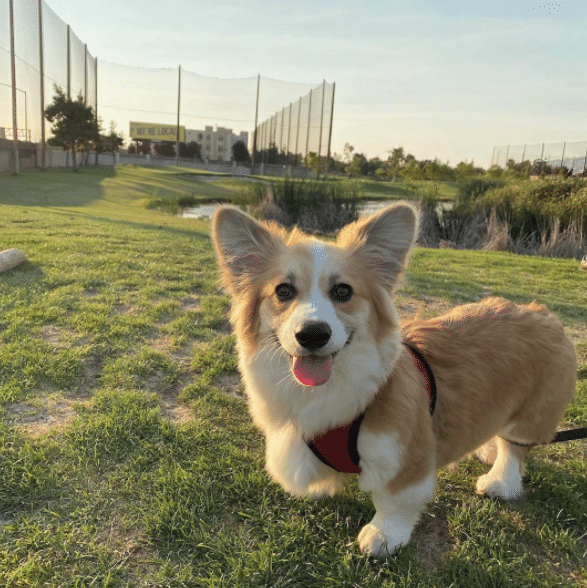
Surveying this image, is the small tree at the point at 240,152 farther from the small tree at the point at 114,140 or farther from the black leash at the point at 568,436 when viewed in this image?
the black leash at the point at 568,436

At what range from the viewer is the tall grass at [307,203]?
14.3 m

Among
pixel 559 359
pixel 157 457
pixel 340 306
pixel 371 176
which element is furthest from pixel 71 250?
pixel 371 176

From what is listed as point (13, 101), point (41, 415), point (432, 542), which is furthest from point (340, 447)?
point (13, 101)

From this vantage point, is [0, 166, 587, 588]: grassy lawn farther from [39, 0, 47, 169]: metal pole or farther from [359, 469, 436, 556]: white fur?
[39, 0, 47, 169]: metal pole

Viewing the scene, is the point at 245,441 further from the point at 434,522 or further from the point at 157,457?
the point at 434,522

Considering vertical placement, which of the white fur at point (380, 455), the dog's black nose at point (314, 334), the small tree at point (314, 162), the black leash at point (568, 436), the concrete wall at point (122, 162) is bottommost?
the black leash at point (568, 436)

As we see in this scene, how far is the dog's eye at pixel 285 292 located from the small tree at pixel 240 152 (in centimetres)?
4785

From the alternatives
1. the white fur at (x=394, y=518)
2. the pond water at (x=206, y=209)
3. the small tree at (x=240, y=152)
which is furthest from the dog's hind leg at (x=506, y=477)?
the small tree at (x=240, y=152)

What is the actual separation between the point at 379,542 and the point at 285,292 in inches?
46.2

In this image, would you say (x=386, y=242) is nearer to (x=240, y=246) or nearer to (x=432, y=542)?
(x=240, y=246)

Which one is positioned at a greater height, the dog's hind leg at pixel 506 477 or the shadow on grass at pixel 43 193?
the shadow on grass at pixel 43 193

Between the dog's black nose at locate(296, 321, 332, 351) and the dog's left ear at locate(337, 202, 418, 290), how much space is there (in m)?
0.58

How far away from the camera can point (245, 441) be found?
276cm

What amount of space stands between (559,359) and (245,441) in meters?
1.81
